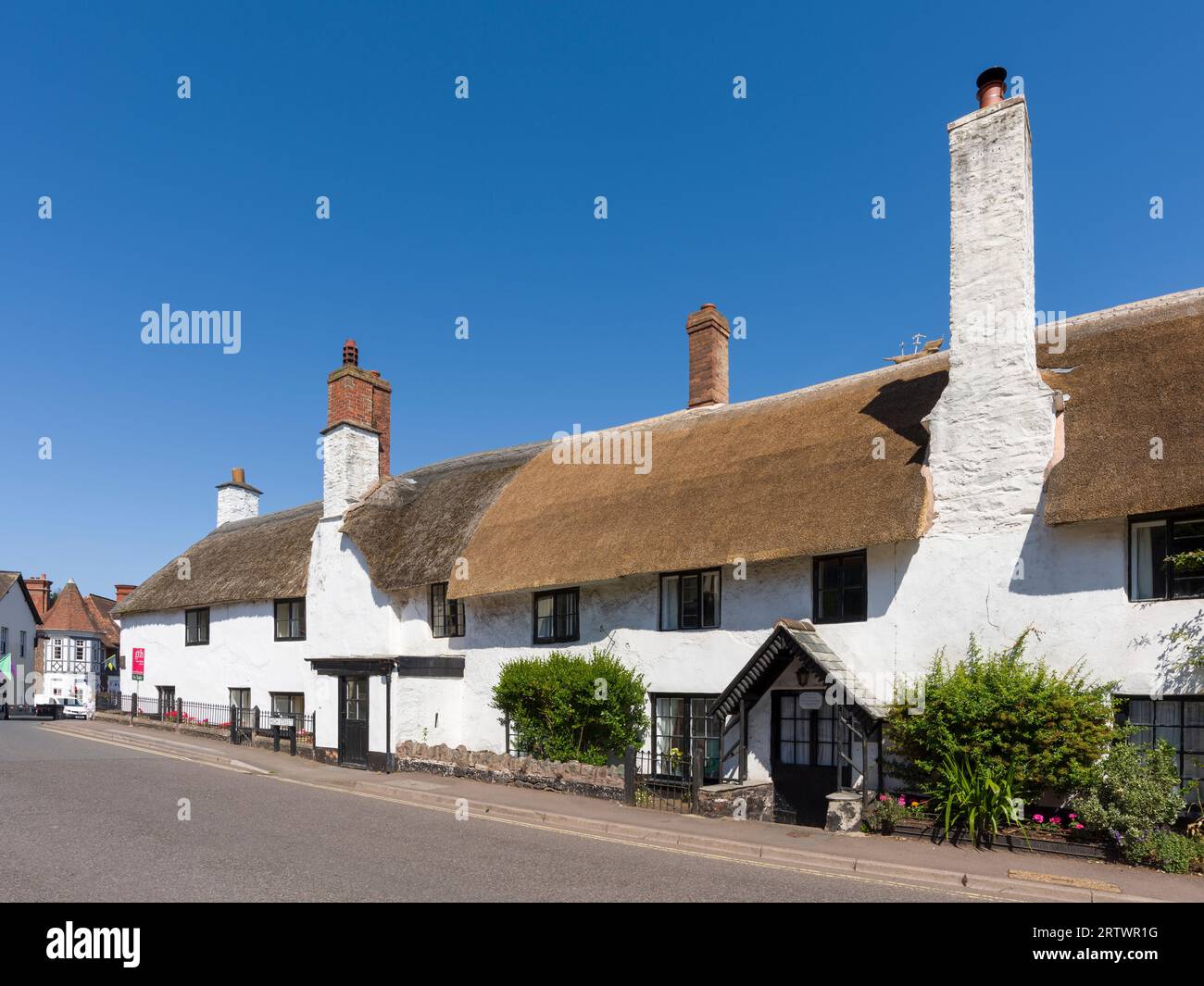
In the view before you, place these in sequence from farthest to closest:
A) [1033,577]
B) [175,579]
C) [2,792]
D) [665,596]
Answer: [175,579] → [665,596] → [2,792] → [1033,577]

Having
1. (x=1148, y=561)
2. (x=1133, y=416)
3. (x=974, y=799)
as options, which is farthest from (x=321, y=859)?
(x=1133, y=416)

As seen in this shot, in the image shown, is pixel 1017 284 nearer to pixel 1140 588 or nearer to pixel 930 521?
pixel 930 521

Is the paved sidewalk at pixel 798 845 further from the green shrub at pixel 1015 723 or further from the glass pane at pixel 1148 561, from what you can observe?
the glass pane at pixel 1148 561

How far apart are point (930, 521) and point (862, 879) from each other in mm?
5694

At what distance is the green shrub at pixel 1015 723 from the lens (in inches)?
456

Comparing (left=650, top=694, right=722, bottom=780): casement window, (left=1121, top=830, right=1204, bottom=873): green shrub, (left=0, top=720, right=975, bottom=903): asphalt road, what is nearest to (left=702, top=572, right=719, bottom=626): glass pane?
(left=650, top=694, right=722, bottom=780): casement window

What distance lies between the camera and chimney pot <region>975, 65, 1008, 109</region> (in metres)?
14.6

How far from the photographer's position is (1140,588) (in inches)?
469

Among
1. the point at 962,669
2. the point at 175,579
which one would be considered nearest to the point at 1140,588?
the point at 962,669

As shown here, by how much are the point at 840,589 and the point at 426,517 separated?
1187 cm

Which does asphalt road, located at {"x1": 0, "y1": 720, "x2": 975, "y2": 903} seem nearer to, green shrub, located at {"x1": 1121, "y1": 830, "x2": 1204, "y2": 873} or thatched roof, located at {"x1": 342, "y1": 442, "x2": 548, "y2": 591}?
green shrub, located at {"x1": 1121, "y1": 830, "x2": 1204, "y2": 873}

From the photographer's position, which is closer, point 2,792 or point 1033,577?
point 1033,577

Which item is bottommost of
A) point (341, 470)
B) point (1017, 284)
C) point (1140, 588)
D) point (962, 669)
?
point (962, 669)

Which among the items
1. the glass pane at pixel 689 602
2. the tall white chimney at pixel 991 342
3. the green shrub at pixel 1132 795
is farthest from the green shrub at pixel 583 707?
the green shrub at pixel 1132 795
